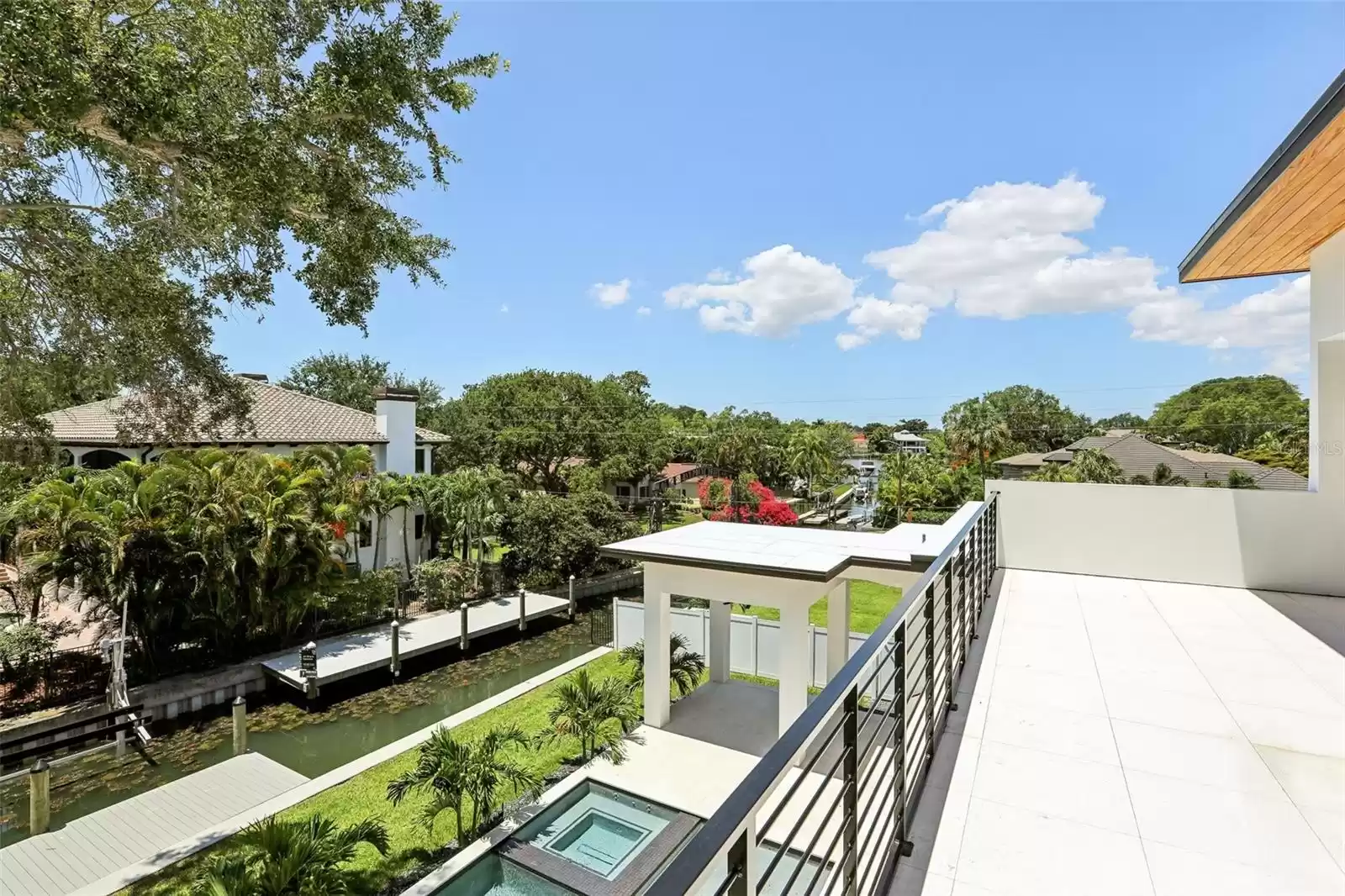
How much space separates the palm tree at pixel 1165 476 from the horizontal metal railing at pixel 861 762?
22.5 metres

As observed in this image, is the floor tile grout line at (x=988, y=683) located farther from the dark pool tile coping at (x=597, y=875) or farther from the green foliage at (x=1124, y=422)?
the green foliage at (x=1124, y=422)

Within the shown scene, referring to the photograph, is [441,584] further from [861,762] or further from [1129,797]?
[861,762]

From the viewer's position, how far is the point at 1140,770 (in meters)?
2.53

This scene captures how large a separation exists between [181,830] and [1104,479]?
26413 mm

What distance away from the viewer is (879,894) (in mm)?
1810

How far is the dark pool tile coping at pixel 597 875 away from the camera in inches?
215

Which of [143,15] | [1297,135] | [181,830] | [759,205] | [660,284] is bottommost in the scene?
[181,830]

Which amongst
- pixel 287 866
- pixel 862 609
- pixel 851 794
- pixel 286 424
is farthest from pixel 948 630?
pixel 286 424

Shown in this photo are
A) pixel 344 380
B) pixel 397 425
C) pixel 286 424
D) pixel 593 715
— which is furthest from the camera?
pixel 344 380

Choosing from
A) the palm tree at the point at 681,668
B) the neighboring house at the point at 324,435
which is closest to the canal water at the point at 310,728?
the palm tree at the point at 681,668

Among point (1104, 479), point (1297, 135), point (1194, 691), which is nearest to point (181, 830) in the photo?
point (1194, 691)

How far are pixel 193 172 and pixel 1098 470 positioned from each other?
26.3 m

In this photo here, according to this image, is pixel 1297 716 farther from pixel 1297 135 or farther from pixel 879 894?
pixel 1297 135

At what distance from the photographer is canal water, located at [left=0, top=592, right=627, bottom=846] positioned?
Answer: 841 cm
